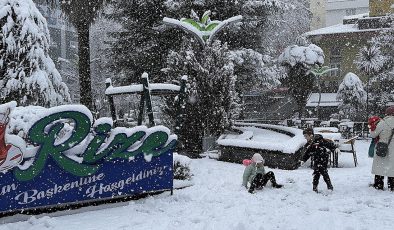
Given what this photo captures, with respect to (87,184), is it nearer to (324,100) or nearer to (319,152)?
(319,152)

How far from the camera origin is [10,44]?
1245 cm

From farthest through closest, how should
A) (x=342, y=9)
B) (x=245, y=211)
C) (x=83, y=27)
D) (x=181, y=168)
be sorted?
(x=342, y=9) → (x=83, y=27) → (x=181, y=168) → (x=245, y=211)

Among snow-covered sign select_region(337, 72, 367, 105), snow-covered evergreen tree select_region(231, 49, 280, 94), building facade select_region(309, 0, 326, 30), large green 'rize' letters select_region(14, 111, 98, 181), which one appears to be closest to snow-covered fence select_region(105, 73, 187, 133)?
large green 'rize' letters select_region(14, 111, 98, 181)

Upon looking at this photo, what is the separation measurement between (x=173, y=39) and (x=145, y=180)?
52.7 ft

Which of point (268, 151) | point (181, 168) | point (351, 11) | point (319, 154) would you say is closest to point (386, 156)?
point (319, 154)

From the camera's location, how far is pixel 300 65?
101 feet

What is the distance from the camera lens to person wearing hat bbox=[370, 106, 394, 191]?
8844 millimetres

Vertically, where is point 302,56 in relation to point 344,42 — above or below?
below

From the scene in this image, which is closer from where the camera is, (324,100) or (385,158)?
(385,158)

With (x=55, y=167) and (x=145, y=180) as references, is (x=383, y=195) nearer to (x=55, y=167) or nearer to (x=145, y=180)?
(x=145, y=180)

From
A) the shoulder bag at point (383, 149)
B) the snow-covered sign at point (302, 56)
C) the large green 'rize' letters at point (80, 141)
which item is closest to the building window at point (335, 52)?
the snow-covered sign at point (302, 56)

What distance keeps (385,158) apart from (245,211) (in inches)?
141

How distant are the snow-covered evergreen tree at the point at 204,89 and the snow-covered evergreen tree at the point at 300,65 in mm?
15675

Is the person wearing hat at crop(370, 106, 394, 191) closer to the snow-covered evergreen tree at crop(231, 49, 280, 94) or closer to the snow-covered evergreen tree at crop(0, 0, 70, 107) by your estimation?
the snow-covered evergreen tree at crop(0, 0, 70, 107)
